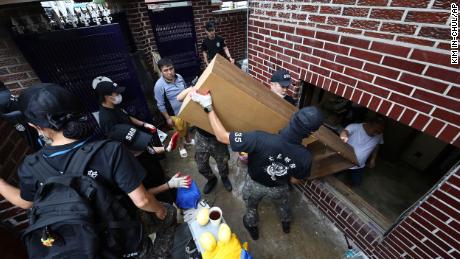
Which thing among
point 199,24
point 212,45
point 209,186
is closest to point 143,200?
point 209,186

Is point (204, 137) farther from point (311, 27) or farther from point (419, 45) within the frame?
point (419, 45)

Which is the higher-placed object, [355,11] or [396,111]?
[355,11]

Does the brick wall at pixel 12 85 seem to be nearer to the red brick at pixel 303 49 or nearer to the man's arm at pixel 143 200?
the man's arm at pixel 143 200

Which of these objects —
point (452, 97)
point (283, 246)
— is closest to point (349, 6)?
point (452, 97)

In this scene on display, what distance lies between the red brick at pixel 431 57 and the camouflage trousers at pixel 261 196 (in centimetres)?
163

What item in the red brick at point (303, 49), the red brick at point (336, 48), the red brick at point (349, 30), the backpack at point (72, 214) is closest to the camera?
the backpack at point (72, 214)

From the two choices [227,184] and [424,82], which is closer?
[424,82]

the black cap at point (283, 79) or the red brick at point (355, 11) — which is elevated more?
the red brick at point (355, 11)

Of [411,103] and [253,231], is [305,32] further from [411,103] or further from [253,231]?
[253,231]

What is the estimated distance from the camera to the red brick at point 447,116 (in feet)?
4.45

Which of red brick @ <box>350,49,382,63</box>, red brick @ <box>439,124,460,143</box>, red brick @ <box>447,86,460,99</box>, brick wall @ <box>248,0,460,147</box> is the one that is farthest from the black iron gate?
red brick @ <box>439,124,460,143</box>

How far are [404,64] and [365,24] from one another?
45cm

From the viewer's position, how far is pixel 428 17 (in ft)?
4.41

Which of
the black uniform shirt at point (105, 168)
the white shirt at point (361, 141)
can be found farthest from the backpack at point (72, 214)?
the white shirt at point (361, 141)
